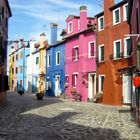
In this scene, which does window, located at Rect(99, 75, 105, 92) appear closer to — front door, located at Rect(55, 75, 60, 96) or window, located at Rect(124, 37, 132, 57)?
window, located at Rect(124, 37, 132, 57)

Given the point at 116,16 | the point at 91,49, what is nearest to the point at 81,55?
the point at 91,49

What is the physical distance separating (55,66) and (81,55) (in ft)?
32.7

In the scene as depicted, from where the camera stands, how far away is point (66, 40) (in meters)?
42.8

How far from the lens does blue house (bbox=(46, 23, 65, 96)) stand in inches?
1759

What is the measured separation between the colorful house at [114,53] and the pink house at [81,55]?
2761 mm

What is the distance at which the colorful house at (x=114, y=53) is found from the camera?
28562 millimetres

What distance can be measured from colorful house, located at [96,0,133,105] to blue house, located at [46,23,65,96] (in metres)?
12.2

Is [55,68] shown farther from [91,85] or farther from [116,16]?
[116,16]

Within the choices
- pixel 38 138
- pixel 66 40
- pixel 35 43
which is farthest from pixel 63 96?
pixel 38 138

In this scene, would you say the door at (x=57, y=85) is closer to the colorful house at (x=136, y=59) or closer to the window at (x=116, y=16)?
the window at (x=116, y=16)

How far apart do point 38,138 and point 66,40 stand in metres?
31.5

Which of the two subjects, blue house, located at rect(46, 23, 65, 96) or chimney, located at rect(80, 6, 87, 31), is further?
blue house, located at rect(46, 23, 65, 96)

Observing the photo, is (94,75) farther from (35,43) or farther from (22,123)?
(35,43)

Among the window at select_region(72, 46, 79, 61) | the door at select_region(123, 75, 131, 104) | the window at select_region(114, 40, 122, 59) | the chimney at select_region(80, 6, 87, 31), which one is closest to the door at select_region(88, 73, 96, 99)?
the window at select_region(72, 46, 79, 61)
